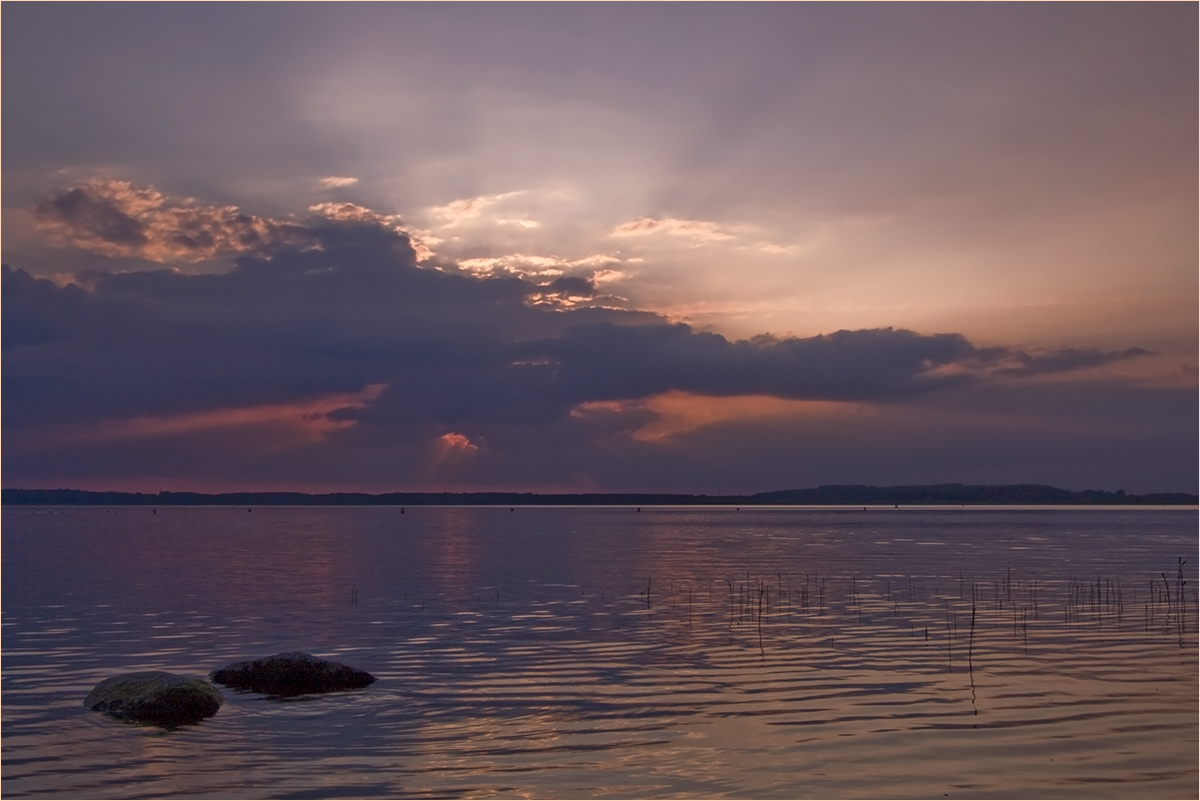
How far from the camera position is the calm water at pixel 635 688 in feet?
64.9

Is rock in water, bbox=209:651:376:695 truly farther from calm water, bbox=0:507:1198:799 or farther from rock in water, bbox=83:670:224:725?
rock in water, bbox=83:670:224:725

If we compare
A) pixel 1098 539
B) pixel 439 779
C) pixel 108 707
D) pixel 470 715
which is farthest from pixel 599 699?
pixel 1098 539

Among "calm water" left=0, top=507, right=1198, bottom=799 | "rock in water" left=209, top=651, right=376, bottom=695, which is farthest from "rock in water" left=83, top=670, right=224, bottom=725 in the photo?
"rock in water" left=209, top=651, right=376, bottom=695

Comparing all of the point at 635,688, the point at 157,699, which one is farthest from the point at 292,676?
the point at 635,688

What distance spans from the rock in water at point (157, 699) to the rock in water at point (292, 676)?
2.20m

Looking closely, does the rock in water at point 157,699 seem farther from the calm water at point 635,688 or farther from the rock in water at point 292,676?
the rock in water at point 292,676

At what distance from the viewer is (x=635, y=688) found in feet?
93.5

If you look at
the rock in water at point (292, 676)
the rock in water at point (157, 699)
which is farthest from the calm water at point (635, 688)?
the rock in water at point (292, 676)

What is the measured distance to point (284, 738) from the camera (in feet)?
75.6

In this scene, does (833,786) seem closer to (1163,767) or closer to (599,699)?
(1163,767)

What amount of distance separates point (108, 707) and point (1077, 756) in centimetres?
2208

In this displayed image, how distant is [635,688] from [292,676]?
30.7 ft

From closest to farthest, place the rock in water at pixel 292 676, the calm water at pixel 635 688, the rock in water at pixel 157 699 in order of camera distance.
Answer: the calm water at pixel 635 688 → the rock in water at pixel 157 699 → the rock in water at pixel 292 676

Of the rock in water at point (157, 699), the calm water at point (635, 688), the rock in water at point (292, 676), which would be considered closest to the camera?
the calm water at point (635, 688)
